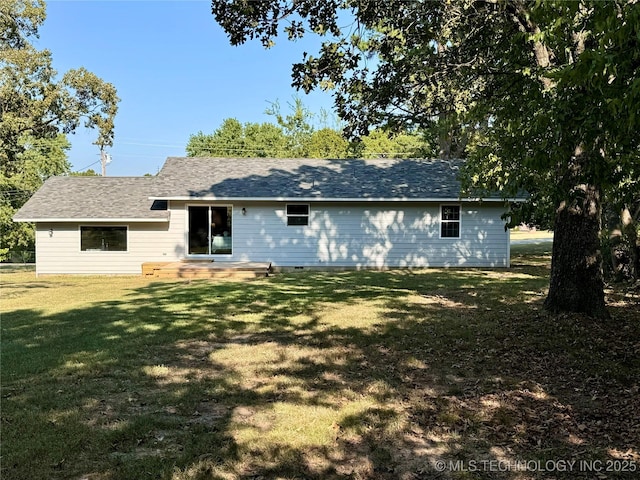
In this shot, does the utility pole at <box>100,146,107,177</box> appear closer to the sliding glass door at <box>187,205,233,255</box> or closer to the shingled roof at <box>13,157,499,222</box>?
the shingled roof at <box>13,157,499,222</box>

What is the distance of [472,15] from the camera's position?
326 inches

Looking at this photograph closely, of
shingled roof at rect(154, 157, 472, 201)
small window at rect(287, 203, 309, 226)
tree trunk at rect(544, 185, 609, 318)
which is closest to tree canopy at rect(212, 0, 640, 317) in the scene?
tree trunk at rect(544, 185, 609, 318)

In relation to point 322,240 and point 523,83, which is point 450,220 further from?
point 523,83

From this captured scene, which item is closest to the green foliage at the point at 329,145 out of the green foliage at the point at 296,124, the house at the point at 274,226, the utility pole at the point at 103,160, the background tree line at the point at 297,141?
the background tree line at the point at 297,141

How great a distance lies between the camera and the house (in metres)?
16.3

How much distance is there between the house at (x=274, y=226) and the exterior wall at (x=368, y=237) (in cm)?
3

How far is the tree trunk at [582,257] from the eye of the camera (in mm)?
6969

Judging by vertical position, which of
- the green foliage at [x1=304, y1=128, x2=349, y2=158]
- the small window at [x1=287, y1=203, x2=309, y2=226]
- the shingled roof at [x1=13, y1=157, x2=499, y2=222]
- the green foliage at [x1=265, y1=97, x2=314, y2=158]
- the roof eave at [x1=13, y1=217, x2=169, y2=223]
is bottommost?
the roof eave at [x1=13, y1=217, x2=169, y2=223]

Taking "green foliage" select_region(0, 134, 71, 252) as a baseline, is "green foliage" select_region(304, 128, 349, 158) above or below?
above

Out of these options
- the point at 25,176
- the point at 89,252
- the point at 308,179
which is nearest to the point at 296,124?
the point at 25,176

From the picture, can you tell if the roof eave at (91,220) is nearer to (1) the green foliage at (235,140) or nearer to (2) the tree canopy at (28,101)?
(2) the tree canopy at (28,101)

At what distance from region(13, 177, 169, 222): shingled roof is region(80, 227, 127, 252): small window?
0.64m

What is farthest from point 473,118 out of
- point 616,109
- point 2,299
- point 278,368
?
point 2,299

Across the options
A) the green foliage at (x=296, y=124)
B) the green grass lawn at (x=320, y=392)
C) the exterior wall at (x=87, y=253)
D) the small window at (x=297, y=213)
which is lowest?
the green grass lawn at (x=320, y=392)
